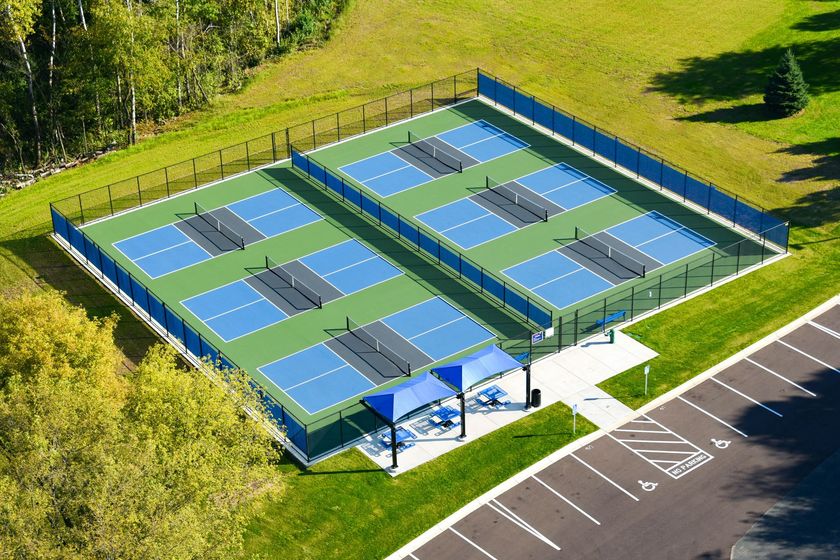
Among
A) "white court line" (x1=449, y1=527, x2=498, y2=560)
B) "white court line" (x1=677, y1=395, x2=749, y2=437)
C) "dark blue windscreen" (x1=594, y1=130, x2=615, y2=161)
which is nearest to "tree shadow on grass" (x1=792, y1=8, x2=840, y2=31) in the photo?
"dark blue windscreen" (x1=594, y1=130, x2=615, y2=161)

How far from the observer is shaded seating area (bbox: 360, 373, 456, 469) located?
53.7m

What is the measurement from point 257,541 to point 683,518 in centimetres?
1666

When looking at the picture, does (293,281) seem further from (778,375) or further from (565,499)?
(778,375)

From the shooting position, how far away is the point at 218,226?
7244 centimetres

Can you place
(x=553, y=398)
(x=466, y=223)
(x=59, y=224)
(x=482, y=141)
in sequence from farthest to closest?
(x=482, y=141)
(x=59, y=224)
(x=466, y=223)
(x=553, y=398)

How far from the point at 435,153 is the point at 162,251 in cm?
1774

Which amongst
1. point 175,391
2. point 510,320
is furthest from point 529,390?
point 175,391

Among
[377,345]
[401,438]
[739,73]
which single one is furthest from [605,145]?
[401,438]

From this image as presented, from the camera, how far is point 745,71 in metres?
86.8

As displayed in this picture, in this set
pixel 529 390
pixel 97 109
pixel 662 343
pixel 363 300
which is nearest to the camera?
pixel 529 390

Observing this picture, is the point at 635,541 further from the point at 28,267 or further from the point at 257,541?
the point at 28,267

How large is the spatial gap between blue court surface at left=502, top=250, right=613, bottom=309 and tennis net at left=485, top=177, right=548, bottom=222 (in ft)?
13.4

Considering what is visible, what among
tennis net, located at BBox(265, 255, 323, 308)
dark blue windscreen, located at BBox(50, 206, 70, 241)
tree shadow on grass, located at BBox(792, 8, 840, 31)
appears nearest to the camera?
tennis net, located at BBox(265, 255, 323, 308)

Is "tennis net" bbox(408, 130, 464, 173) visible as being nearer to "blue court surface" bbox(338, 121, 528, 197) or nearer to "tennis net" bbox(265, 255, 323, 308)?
"blue court surface" bbox(338, 121, 528, 197)
